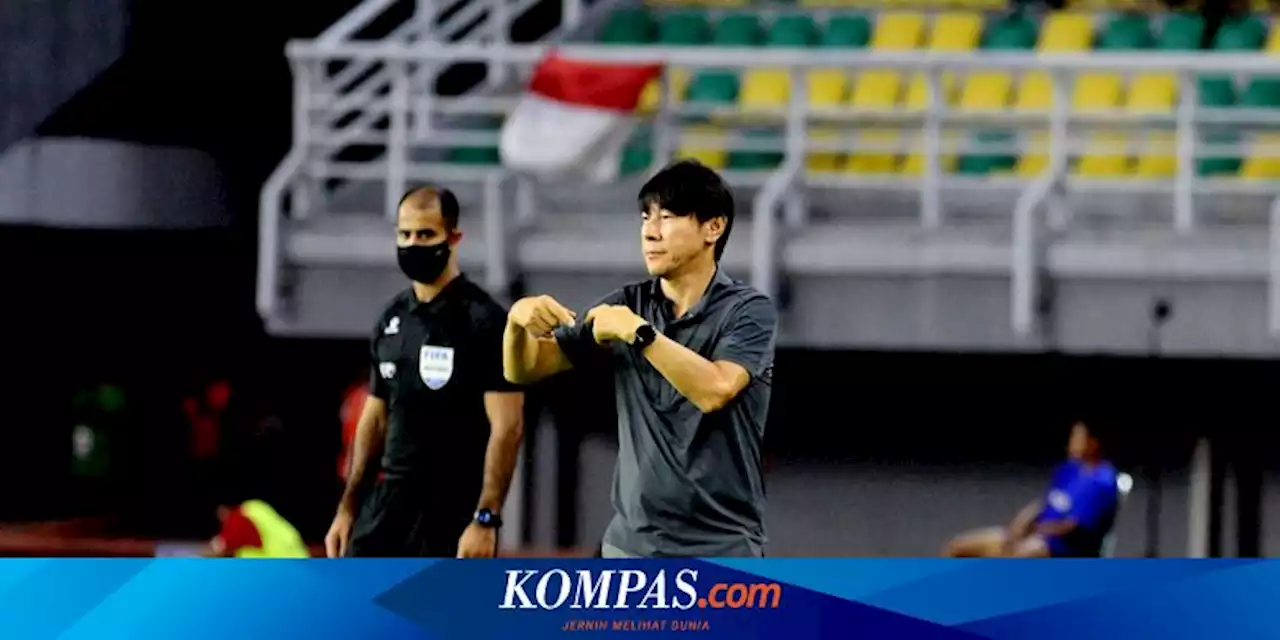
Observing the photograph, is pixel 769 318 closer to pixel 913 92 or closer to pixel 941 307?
pixel 941 307

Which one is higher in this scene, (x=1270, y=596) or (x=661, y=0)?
(x=661, y=0)

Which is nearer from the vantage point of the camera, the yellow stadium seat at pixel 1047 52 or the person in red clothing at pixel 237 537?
the person in red clothing at pixel 237 537

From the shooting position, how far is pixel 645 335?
5281 millimetres

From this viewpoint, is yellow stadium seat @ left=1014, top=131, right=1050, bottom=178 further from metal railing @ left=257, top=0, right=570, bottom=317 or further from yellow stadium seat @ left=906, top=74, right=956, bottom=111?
metal railing @ left=257, top=0, right=570, bottom=317

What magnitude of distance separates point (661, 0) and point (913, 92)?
1960mm

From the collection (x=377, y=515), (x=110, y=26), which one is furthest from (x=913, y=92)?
(x=377, y=515)

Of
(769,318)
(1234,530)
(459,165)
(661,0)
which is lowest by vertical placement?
(1234,530)

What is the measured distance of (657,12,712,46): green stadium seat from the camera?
47.3 feet

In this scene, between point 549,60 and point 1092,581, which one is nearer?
point 1092,581

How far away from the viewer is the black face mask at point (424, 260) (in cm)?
677

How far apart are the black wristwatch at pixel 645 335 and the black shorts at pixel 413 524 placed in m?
1.64

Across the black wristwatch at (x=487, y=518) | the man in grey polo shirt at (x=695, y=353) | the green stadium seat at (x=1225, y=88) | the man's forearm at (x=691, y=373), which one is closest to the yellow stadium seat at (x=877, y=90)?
the green stadium seat at (x=1225, y=88)

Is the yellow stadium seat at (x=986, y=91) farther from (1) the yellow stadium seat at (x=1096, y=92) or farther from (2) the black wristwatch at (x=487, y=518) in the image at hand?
(2) the black wristwatch at (x=487, y=518)

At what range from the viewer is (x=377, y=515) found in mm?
6820
